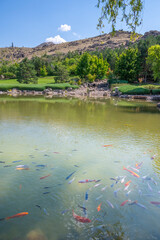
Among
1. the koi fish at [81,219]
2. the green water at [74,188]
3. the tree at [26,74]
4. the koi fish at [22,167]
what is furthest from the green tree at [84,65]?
the koi fish at [81,219]

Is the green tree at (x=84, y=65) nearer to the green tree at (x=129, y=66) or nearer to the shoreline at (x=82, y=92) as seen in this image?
the shoreline at (x=82, y=92)

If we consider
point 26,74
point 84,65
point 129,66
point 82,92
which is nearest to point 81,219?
point 82,92

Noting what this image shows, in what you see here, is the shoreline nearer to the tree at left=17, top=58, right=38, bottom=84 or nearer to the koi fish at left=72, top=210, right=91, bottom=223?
the tree at left=17, top=58, right=38, bottom=84

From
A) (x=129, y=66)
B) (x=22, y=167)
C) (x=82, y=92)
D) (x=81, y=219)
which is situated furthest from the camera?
(x=129, y=66)

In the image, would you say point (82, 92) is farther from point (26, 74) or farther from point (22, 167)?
point (22, 167)

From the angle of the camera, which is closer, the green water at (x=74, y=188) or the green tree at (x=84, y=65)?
the green water at (x=74, y=188)

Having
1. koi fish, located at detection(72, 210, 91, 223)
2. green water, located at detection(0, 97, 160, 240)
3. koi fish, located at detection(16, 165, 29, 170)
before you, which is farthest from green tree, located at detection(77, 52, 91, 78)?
koi fish, located at detection(72, 210, 91, 223)

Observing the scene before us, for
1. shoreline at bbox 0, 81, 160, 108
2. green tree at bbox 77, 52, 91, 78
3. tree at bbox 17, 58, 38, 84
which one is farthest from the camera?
green tree at bbox 77, 52, 91, 78

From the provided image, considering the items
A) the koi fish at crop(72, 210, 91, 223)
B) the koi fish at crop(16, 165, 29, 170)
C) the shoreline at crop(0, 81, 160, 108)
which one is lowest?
the koi fish at crop(72, 210, 91, 223)

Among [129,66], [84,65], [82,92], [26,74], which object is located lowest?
[82,92]

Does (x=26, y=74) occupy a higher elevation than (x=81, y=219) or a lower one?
higher

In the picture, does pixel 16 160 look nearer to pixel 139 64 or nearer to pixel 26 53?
pixel 139 64

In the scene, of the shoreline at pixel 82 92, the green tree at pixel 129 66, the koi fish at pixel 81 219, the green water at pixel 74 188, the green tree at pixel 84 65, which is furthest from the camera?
the green tree at pixel 84 65

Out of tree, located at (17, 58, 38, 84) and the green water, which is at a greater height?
tree, located at (17, 58, 38, 84)
